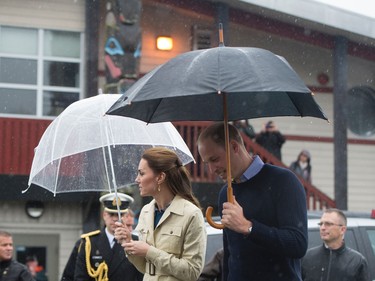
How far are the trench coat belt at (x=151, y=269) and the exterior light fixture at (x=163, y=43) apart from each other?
15.8 metres

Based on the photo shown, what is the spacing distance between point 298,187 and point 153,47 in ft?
54.0

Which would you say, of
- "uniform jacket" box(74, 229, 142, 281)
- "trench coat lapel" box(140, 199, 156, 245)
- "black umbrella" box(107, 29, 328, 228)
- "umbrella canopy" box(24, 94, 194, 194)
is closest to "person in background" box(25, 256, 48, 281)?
"uniform jacket" box(74, 229, 142, 281)

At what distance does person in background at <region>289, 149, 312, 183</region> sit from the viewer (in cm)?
2141

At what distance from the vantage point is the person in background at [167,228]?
611 centimetres

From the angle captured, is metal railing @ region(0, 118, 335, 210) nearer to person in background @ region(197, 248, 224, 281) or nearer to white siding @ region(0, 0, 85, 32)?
white siding @ region(0, 0, 85, 32)

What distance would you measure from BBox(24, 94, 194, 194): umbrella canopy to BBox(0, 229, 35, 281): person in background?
95.7 inches

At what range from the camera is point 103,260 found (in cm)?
897

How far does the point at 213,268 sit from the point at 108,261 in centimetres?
94

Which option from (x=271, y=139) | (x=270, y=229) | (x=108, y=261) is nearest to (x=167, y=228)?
(x=270, y=229)

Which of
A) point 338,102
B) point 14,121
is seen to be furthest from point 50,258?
point 338,102

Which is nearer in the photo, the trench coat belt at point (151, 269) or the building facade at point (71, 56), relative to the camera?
the trench coat belt at point (151, 269)

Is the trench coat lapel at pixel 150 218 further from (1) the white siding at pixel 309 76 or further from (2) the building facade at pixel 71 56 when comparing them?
(1) the white siding at pixel 309 76

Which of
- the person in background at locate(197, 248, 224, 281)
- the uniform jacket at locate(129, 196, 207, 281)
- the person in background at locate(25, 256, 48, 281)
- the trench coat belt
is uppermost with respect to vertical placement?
the uniform jacket at locate(129, 196, 207, 281)

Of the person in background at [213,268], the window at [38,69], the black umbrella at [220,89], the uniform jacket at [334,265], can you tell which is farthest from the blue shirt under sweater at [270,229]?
the window at [38,69]
